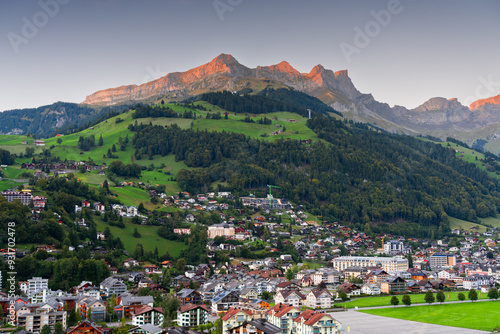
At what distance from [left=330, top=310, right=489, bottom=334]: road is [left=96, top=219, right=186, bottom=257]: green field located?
1479 inches

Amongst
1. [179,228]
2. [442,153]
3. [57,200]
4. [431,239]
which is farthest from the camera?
[442,153]

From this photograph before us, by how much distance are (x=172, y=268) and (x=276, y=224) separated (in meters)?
37.6

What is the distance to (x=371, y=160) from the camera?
153 metres

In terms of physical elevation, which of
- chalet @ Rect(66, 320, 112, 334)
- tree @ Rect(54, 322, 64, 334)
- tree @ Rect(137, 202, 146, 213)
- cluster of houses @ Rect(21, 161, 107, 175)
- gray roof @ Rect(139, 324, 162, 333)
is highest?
cluster of houses @ Rect(21, 161, 107, 175)

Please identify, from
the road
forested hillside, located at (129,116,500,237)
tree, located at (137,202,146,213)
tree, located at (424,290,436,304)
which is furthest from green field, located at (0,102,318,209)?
the road

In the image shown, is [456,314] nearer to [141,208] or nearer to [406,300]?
[406,300]

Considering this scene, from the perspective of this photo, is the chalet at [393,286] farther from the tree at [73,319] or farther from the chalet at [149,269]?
the tree at [73,319]

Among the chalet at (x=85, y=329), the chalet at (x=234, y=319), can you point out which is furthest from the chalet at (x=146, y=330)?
the chalet at (x=234, y=319)

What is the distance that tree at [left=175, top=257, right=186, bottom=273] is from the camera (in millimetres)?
78412

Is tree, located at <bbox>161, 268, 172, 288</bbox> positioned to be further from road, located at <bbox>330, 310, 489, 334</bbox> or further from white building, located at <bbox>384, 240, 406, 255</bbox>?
white building, located at <bbox>384, 240, 406, 255</bbox>

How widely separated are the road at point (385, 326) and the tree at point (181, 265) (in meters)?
29.4

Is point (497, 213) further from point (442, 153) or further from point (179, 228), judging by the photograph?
point (179, 228)

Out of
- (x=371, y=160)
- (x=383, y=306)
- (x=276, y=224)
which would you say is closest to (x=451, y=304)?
(x=383, y=306)

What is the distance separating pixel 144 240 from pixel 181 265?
10.3 m
